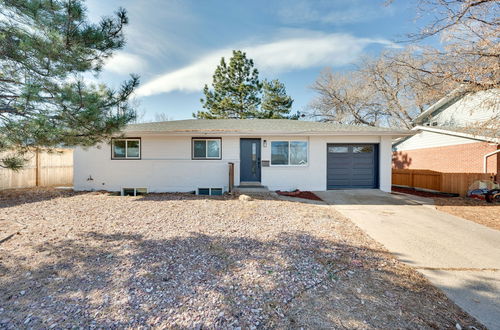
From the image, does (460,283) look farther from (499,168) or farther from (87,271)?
(499,168)

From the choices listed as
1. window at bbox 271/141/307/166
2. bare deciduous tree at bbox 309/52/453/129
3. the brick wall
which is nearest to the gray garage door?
window at bbox 271/141/307/166

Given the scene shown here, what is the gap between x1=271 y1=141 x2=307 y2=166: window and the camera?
9.28 m

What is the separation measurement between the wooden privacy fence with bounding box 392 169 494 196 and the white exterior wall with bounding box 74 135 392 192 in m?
2.88

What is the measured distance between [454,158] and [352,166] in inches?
254

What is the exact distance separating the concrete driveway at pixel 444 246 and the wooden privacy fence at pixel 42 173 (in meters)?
11.7

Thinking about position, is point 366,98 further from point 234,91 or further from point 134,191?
point 134,191

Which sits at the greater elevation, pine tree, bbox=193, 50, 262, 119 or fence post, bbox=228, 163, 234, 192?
pine tree, bbox=193, 50, 262, 119

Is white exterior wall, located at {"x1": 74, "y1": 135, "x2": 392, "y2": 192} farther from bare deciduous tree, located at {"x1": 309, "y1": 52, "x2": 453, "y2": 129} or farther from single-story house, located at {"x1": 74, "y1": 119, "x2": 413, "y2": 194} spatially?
bare deciduous tree, located at {"x1": 309, "y1": 52, "x2": 453, "y2": 129}

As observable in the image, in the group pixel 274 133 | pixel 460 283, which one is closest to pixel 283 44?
pixel 274 133

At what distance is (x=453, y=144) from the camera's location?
11.3 meters

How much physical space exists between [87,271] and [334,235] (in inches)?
156

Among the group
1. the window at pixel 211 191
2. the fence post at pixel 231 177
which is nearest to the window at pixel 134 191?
the window at pixel 211 191

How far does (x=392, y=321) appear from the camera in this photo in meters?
2.00

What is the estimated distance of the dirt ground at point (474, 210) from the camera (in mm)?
5455
